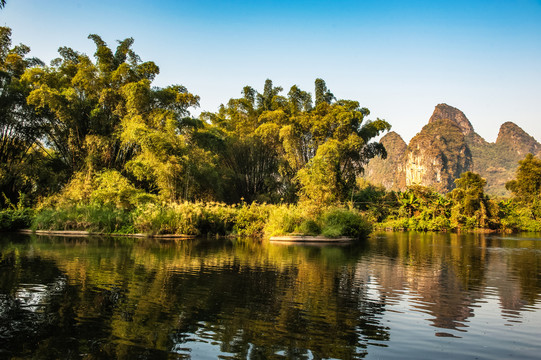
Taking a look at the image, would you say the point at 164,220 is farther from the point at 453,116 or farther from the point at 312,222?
the point at 453,116

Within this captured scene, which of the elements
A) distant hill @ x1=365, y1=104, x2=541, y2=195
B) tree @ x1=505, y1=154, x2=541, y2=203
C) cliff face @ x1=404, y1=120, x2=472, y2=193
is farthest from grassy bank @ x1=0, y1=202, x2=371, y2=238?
distant hill @ x1=365, y1=104, x2=541, y2=195

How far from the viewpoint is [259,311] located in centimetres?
520

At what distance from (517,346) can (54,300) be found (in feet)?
A: 19.4

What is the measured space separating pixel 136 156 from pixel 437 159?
364 ft

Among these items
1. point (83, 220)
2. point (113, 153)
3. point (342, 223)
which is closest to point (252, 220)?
point (342, 223)

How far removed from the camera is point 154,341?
12.8ft

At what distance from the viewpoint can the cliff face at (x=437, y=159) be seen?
116m

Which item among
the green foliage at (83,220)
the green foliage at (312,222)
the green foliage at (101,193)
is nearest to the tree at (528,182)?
the green foliage at (312,222)

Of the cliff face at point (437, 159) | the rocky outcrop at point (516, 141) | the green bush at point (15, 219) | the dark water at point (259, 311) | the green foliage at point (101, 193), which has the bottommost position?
the dark water at point (259, 311)

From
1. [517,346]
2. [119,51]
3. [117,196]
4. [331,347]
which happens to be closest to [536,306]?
[517,346]

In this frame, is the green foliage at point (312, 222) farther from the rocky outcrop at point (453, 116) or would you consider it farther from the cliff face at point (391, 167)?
the rocky outcrop at point (453, 116)

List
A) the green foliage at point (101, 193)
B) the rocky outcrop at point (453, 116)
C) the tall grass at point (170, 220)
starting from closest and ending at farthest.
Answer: the tall grass at point (170, 220), the green foliage at point (101, 193), the rocky outcrop at point (453, 116)

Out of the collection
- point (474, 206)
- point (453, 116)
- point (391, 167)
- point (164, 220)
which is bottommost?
point (164, 220)

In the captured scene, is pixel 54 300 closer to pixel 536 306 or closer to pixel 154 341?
pixel 154 341
